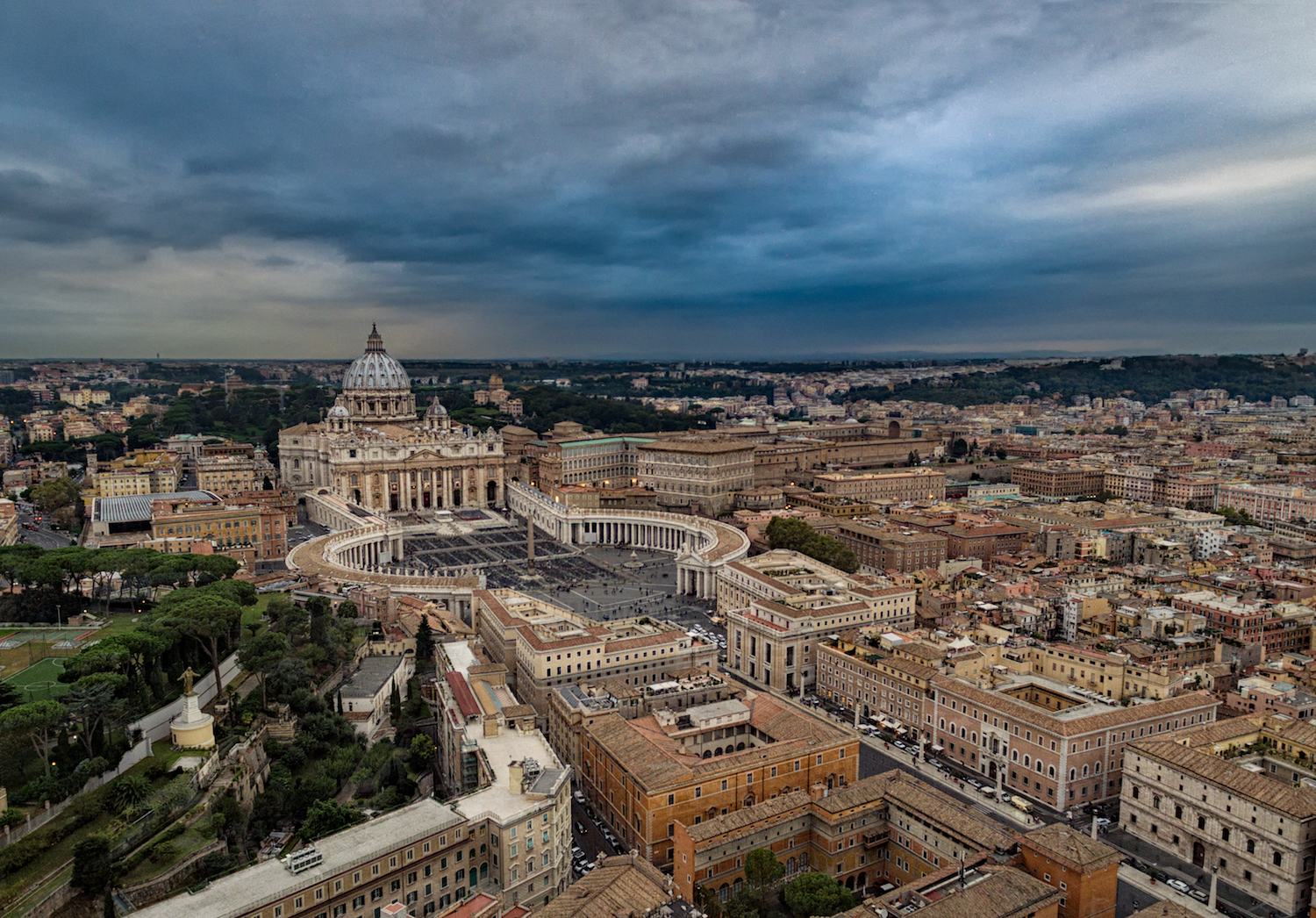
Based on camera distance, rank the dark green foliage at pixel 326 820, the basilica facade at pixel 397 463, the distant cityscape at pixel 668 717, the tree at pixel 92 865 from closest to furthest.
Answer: the tree at pixel 92 865 < the distant cityscape at pixel 668 717 < the dark green foliage at pixel 326 820 < the basilica facade at pixel 397 463

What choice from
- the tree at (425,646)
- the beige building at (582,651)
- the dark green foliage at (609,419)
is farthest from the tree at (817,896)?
the dark green foliage at (609,419)

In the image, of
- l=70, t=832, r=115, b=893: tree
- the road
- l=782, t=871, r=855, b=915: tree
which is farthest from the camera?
the road

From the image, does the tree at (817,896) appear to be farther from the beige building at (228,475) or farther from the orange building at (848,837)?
the beige building at (228,475)

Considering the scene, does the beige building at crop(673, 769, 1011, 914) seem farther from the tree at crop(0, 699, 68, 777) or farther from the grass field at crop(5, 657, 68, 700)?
the grass field at crop(5, 657, 68, 700)

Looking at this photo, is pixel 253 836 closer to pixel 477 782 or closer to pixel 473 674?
pixel 477 782

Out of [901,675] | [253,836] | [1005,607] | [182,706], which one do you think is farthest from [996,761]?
[182,706]

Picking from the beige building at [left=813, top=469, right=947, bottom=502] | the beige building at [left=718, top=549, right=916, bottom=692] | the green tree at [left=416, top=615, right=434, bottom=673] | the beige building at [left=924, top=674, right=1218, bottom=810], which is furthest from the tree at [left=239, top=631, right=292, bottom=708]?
the beige building at [left=813, top=469, right=947, bottom=502]
